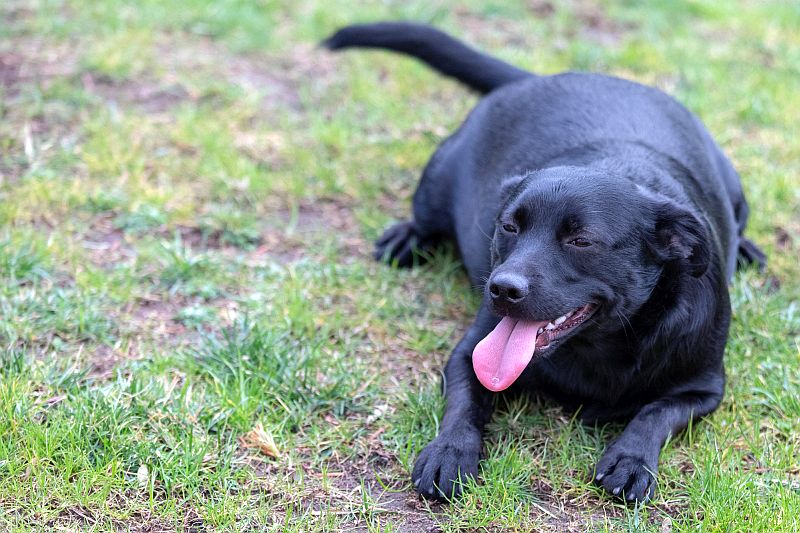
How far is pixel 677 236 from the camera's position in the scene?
279 centimetres

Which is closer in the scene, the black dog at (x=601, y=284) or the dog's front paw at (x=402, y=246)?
the black dog at (x=601, y=284)

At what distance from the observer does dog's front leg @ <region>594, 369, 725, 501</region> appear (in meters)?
2.74

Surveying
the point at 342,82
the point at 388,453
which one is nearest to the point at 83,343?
the point at 388,453

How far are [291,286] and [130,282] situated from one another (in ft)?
2.08

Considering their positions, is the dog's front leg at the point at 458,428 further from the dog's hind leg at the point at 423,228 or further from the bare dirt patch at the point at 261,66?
the bare dirt patch at the point at 261,66

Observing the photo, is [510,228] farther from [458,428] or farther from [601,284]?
[458,428]

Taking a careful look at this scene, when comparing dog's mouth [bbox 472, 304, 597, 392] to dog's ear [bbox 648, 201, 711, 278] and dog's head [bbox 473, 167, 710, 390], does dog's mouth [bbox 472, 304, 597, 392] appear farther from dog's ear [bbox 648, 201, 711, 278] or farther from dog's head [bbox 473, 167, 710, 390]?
dog's ear [bbox 648, 201, 711, 278]

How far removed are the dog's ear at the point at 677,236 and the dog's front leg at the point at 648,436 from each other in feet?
1.50

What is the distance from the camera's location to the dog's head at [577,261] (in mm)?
2668

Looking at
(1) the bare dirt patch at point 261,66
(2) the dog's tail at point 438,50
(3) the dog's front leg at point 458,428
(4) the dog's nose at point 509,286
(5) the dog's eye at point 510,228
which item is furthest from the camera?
(1) the bare dirt patch at point 261,66

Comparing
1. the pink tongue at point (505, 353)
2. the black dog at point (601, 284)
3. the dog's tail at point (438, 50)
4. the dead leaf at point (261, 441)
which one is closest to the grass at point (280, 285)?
the dead leaf at point (261, 441)

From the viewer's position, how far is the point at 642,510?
270cm

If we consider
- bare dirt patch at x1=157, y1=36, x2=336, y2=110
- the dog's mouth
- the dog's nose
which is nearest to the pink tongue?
the dog's mouth

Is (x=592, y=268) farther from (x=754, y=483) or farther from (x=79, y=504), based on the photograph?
(x=79, y=504)
